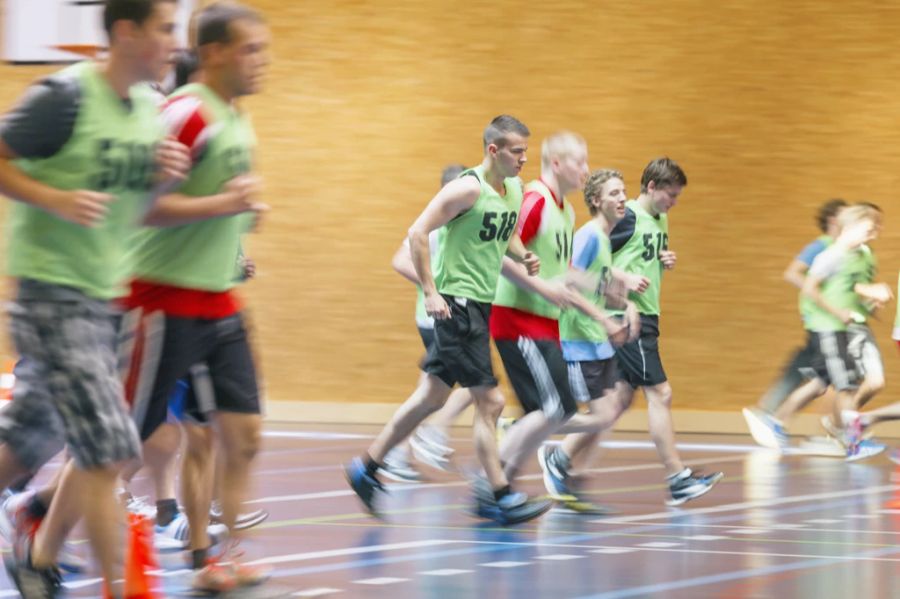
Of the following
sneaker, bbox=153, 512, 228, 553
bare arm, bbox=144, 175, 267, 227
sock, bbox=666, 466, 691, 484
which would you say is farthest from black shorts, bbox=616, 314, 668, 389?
bare arm, bbox=144, 175, 267, 227

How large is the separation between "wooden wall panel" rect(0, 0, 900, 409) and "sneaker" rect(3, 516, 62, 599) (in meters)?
9.63

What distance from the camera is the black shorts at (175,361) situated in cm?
475

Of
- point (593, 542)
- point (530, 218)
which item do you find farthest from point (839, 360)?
point (593, 542)

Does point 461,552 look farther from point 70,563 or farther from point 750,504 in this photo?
point 750,504

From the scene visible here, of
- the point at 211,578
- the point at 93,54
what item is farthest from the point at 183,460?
the point at 93,54

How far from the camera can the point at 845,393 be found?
38.7 ft

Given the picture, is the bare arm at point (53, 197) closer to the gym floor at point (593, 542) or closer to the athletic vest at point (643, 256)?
the gym floor at point (593, 542)

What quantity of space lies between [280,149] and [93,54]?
2.04 m

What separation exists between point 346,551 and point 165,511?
30.7 inches

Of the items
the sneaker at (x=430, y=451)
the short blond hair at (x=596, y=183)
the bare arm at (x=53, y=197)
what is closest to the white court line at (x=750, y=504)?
the short blond hair at (x=596, y=183)

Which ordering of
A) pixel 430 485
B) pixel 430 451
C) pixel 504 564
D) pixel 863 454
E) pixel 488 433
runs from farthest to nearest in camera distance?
pixel 863 454
pixel 430 451
pixel 430 485
pixel 488 433
pixel 504 564

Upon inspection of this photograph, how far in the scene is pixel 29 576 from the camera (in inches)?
179

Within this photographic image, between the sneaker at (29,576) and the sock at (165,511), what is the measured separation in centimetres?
164

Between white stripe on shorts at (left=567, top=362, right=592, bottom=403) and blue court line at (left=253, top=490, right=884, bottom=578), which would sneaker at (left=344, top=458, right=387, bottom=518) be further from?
white stripe on shorts at (left=567, top=362, right=592, bottom=403)
